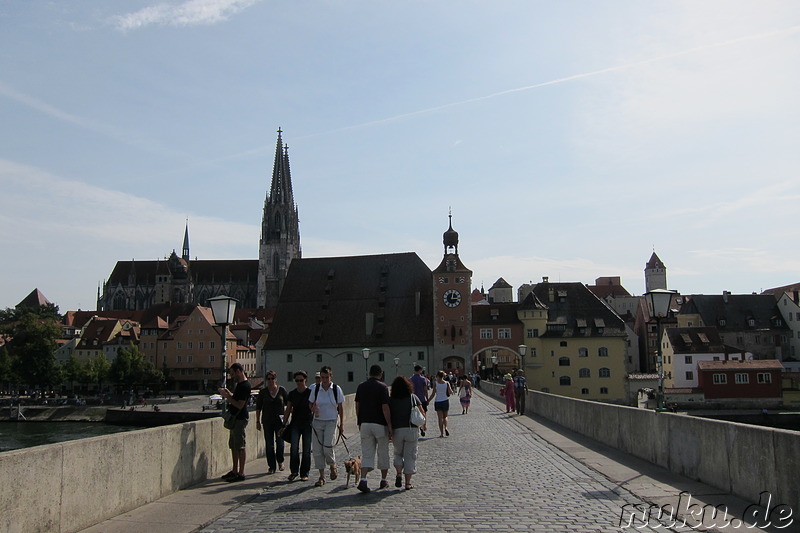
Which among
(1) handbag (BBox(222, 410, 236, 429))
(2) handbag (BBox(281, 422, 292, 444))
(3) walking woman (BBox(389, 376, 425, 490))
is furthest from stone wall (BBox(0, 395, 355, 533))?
(3) walking woman (BBox(389, 376, 425, 490))

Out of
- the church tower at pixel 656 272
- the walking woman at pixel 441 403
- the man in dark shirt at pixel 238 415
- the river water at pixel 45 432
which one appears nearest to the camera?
the man in dark shirt at pixel 238 415

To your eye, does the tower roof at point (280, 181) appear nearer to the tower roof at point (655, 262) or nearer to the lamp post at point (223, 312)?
the tower roof at point (655, 262)

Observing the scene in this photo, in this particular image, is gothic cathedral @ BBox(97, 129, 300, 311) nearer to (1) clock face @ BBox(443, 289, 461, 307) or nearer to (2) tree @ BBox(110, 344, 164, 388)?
(2) tree @ BBox(110, 344, 164, 388)

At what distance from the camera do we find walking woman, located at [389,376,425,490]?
11.7m

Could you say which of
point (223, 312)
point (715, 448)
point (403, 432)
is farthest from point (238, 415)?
point (715, 448)

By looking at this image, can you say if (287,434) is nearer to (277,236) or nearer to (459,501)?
(459,501)

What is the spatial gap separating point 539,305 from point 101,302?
130 metres

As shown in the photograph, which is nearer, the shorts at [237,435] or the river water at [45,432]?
the shorts at [237,435]

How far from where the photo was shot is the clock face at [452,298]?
274 ft

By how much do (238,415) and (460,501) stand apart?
4041 millimetres

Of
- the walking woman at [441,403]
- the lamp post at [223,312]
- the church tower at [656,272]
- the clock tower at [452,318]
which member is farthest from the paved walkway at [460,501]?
the church tower at [656,272]

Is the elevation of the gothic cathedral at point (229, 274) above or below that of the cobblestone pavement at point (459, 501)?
above

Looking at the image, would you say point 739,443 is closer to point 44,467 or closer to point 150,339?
point 44,467

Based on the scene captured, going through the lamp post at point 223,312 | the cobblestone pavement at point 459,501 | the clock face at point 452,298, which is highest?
the clock face at point 452,298
